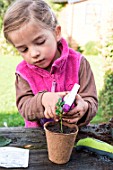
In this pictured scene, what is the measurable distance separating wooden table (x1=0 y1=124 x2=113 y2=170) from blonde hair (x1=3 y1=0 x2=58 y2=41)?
52 cm

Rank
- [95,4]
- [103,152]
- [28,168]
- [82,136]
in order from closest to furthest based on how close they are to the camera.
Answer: [28,168] < [103,152] < [82,136] < [95,4]

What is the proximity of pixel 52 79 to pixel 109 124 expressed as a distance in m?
0.41

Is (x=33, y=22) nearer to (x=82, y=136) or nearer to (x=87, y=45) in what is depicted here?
(x=82, y=136)

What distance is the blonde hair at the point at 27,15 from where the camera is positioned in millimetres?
1565

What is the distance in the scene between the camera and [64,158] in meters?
1.38

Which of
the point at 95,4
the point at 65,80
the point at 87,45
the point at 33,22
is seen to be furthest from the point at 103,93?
the point at 95,4

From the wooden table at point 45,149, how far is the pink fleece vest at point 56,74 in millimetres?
247

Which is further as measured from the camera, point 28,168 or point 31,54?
point 31,54

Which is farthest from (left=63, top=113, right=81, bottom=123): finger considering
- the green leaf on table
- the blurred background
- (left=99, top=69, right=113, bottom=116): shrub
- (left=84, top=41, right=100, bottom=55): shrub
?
(left=84, top=41, right=100, bottom=55): shrub

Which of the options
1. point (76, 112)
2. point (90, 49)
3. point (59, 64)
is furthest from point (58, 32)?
point (90, 49)

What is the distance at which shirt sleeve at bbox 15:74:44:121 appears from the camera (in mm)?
1623

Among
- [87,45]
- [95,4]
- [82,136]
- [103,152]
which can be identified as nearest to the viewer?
[103,152]

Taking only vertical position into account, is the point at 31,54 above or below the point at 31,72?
above

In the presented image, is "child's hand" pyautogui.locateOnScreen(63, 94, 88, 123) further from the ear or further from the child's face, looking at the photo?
the ear
